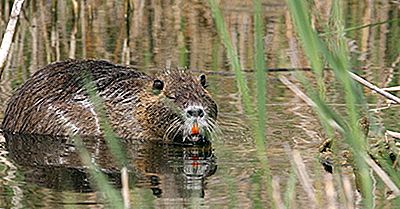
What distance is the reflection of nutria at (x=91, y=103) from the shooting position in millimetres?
5988

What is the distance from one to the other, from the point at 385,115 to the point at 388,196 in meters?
1.90

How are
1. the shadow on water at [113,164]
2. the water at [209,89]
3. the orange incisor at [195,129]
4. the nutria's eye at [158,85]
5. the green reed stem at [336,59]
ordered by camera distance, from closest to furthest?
the green reed stem at [336,59] → the water at [209,89] → the shadow on water at [113,164] → the orange incisor at [195,129] → the nutria's eye at [158,85]

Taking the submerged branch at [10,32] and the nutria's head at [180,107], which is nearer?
the submerged branch at [10,32]

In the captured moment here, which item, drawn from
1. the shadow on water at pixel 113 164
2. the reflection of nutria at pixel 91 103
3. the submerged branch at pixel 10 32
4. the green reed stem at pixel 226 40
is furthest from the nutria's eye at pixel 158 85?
the green reed stem at pixel 226 40

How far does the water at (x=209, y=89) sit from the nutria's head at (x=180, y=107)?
0.09 m

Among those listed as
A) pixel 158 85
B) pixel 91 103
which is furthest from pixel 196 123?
pixel 91 103

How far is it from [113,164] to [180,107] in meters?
0.59

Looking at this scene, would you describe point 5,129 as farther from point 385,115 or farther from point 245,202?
point 245,202

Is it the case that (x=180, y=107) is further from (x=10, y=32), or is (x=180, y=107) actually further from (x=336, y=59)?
(x=336, y=59)

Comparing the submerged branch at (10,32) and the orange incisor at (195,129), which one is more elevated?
the submerged branch at (10,32)

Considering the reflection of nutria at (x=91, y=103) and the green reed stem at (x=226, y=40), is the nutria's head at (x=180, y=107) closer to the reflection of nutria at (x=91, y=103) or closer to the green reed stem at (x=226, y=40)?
the reflection of nutria at (x=91, y=103)

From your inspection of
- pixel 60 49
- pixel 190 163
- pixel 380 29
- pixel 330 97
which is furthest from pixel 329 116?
pixel 380 29

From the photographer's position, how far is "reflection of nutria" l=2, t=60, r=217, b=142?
599 centimetres

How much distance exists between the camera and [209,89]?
6648mm
